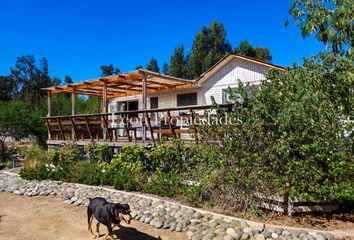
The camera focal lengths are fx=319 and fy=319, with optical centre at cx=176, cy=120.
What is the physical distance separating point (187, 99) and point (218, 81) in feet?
6.59

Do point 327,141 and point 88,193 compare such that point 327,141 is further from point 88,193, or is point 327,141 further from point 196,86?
point 196,86

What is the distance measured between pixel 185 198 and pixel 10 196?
15.5ft

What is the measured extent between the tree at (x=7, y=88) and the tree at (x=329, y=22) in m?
51.9

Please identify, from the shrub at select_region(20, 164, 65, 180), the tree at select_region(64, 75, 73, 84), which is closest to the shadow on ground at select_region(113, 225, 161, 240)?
the shrub at select_region(20, 164, 65, 180)

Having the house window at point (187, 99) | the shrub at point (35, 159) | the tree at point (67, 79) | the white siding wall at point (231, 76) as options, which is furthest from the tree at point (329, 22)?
the tree at point (67, 79)

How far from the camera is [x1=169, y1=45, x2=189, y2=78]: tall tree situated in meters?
34.2

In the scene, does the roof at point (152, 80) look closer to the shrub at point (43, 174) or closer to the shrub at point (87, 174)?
the shrub at point (87, 174)

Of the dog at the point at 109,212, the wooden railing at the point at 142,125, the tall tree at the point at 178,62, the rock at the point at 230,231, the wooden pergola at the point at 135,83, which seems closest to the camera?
the dog at the point at 109,212

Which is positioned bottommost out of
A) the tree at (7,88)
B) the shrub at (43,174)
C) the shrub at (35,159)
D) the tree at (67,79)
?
the shrub at (43,174)

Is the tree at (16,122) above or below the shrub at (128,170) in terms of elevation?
above

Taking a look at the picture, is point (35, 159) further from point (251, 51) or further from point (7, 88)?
point (7, 88)

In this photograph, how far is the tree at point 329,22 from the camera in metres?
3.40

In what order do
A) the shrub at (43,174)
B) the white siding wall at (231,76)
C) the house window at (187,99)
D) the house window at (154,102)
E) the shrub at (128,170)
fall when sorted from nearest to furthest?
the shrub at (128,170) → the shrub at (43,174) → the white siding wall at (231,76) → the house window at (187,99) → the house window at (154,102)

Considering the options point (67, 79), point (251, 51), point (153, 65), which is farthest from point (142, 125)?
point (67, 79)
